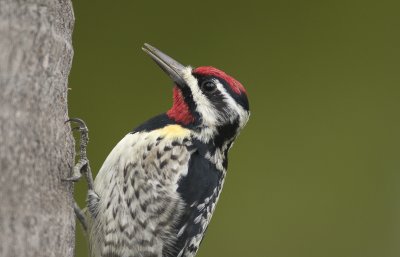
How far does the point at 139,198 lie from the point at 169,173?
16cm

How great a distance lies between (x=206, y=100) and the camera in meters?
3.13

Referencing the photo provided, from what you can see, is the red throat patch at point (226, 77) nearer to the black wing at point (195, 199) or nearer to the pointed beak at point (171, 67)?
the pointed beak at point (171, 67)

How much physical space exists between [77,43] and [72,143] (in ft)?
6.64

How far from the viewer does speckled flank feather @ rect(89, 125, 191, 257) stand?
9.27 ft

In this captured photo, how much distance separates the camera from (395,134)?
14.5 ft

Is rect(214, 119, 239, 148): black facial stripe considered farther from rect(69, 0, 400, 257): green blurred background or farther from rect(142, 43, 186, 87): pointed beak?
rect(69, 0, 400, 257): green blurred background

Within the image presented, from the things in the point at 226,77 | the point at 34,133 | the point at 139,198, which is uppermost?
the point at 226,77

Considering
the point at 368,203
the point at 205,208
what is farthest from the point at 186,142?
the point at 368,203

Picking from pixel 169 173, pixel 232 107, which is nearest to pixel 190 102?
pixel 232 107

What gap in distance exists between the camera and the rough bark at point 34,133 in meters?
2.13

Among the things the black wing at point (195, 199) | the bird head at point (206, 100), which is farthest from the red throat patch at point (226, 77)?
the black wing at point (195, 199)

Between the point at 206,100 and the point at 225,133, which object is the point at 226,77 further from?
the point at 225,133

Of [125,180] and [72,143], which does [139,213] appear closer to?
[125,180]

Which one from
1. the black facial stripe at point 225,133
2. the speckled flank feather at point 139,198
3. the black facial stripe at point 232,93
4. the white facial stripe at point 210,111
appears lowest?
the speckled flank feather at point 139,198
